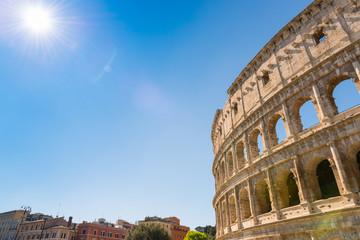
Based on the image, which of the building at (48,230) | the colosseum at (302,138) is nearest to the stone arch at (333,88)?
the colosseum at (302,138)

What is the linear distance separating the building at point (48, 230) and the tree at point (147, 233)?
2000cm

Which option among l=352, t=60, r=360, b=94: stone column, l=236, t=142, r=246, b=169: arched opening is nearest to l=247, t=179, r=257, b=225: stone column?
l=236, t=142, r=246, b=169: arched opening

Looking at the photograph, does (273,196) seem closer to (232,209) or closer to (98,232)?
(232,209)

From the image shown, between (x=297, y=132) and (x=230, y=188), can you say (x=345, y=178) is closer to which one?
(x=297, y=132)

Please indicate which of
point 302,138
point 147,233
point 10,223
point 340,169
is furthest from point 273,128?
point 10,223

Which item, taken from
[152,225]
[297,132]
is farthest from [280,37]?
[152,225]

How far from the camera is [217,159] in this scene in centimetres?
2306

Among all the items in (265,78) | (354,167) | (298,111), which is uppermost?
(265,78)

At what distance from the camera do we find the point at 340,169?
34.8 feet

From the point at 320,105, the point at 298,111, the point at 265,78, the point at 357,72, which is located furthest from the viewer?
the point at 265,78

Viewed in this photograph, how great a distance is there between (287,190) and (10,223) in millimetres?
74887

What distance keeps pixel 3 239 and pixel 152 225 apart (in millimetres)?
47546

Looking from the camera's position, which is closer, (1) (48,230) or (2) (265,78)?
(2) (265,78)

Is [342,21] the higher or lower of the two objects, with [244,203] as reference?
higher
